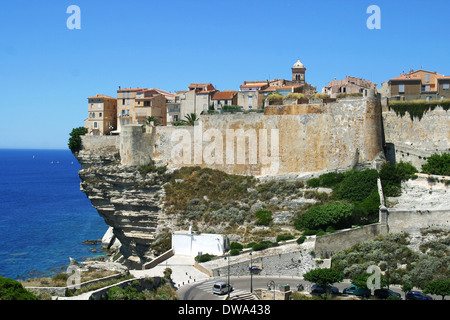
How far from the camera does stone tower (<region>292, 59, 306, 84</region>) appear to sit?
6456cm

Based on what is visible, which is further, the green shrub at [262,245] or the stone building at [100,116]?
the stone building at [100,116]

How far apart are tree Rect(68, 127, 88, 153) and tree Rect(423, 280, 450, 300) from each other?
119ft

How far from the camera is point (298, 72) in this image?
2544 inches

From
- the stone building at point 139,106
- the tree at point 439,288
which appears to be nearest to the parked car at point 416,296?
the tree at point 439,288

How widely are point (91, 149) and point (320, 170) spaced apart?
22.2 metres

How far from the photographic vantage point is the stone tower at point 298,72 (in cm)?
Answer: 6456

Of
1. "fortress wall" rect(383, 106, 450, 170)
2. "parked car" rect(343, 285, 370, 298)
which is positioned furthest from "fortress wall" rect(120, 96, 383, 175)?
"parked car" rect(343, 285, 370, 298)

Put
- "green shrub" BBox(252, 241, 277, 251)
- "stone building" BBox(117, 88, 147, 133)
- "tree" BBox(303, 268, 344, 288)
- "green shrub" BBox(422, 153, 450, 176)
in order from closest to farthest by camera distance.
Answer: "tree" BBox(303, 268, 344, 288) → "green shrub" BBox(252, 241, 277, 251) → "green shrub" BBox(422, 153, 450, 176) → "stone building" BBox(117, 88, 147, 133)

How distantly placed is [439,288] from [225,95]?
1462 inches

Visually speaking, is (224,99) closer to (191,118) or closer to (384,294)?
(191,118)

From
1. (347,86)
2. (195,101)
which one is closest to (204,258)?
(347,86)

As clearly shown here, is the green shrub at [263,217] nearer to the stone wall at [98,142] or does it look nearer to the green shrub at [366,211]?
the green shrub at [366,211]

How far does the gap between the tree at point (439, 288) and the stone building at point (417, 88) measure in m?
22.2

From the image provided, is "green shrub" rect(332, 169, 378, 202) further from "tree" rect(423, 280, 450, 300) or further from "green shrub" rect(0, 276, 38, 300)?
"green shrub" rect(0, 276, 38, 300)
